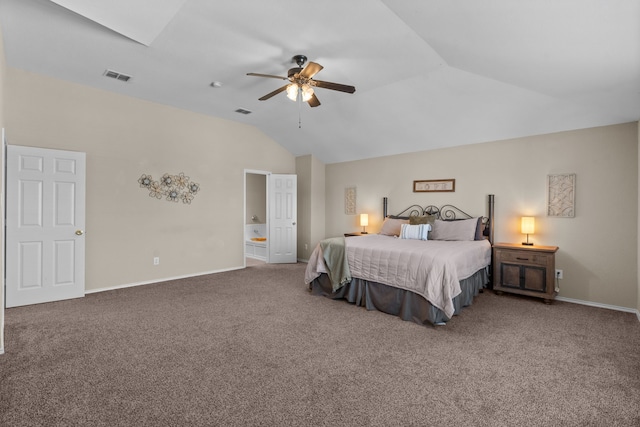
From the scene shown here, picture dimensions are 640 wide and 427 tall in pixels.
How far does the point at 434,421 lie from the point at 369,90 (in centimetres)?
395

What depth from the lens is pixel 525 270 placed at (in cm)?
423

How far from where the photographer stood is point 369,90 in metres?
4.52

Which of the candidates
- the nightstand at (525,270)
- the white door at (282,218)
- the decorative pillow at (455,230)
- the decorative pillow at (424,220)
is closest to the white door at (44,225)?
the white door at (282,218)

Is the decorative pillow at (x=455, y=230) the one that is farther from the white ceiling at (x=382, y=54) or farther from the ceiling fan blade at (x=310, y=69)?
the ceiling fan blade at (x=310, y=69)

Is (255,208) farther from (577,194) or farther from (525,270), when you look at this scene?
(577,194)

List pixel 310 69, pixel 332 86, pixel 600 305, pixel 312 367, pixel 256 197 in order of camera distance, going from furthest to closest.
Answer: pixel 256 197
pixel 600 305
pixel 332 86
pixel 310 69
pixel 312 367

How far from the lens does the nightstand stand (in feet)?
13.3

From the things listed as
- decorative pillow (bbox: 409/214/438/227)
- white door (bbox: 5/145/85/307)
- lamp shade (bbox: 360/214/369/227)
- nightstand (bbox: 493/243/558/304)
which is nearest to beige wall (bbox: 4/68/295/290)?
white door (bbox: 5/145/85/307)

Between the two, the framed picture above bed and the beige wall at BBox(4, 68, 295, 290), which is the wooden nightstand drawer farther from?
the beige wall at BBox(4, 68, 295, 290)

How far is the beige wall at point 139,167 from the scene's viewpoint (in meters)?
4.21

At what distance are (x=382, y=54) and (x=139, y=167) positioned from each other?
3.93 metres

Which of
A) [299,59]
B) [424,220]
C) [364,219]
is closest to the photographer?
[299,59]

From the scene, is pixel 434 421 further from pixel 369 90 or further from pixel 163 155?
pixel 163 155

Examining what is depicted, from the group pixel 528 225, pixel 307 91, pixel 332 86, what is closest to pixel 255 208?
pixel 307 91
